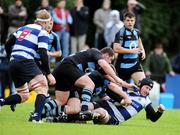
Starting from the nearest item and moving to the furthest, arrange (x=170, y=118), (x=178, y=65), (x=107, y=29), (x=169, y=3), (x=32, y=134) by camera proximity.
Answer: (x=32, y=134) → (x=170, y=118) → (x=107, y=29) → (x=178, y=65) → (x=169, y=3)

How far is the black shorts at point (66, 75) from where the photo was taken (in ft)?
51.4

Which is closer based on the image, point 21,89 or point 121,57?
point 21,89

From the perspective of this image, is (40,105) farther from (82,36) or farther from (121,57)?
(82,36)

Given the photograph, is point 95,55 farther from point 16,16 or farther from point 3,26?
point 3,26

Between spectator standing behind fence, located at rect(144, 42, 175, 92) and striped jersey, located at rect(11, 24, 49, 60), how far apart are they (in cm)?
1046

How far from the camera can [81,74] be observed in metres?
15.7

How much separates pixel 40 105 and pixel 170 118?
13.0ft

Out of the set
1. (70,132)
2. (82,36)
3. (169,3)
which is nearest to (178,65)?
(82,36)

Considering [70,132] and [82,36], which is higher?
[70,132]

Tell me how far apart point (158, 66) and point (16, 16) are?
4610mm

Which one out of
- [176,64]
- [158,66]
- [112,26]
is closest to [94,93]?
[112,26]

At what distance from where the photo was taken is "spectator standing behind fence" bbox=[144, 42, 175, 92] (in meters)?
25.5

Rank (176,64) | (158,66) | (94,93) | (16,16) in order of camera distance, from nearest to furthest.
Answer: (94,93)
(16,16)
(158,66)
(176,64)

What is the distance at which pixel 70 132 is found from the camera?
13555mm
